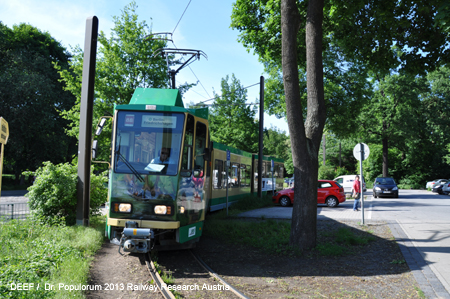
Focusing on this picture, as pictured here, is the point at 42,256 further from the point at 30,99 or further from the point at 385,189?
the point at 30,99

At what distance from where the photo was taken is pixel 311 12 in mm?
8609

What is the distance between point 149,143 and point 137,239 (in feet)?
6.11

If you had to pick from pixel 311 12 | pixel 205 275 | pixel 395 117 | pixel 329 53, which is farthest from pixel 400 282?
pixel 395 117

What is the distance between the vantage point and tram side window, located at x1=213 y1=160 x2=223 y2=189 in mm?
15836

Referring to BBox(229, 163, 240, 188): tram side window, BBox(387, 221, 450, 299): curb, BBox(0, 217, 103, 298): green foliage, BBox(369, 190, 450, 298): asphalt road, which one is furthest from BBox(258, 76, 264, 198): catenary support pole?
BBox(0, 217, 103, 298): green foliage

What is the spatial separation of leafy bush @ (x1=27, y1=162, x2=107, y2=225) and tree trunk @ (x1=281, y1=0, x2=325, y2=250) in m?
6.37

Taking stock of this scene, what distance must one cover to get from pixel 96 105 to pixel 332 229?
42.8ft

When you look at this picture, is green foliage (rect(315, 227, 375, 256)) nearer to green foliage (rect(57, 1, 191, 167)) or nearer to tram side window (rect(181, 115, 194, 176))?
tram side window (rect(181, 115, 194, 176))

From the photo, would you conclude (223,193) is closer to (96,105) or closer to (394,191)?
(96,105)

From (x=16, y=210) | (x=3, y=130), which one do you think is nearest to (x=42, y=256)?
(x=3, y=130)

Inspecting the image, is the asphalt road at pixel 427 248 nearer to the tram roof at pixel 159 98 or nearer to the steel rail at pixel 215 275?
the steel rail at pixel 215 275

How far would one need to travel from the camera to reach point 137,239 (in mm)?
6664

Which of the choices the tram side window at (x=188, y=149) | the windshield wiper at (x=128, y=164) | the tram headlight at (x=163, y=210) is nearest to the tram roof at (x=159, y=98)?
the tram side window at (x=188, y=149)

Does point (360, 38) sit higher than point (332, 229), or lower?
higher
